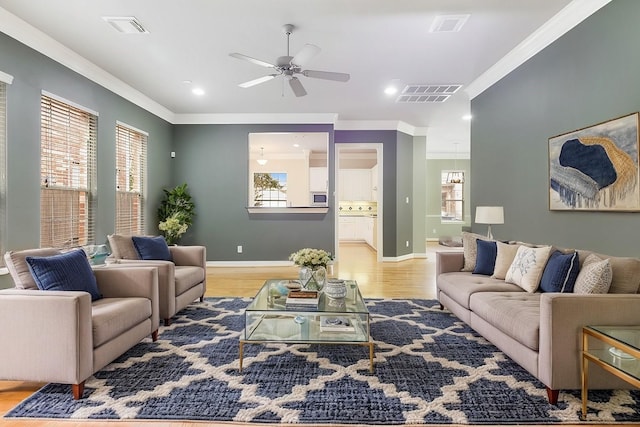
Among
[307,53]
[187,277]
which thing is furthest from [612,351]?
[187,277]

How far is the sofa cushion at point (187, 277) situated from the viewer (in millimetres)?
3500

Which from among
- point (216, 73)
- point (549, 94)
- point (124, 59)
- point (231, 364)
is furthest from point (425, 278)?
point (124, 59)

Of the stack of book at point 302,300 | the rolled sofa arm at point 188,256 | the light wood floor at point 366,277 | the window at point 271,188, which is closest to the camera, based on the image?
the stack of book at point 302,300

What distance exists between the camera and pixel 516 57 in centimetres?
383

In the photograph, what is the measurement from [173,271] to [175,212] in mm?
3088

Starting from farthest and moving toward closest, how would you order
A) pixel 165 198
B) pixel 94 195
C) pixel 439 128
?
pixel 439 128 → pixel 165 198 → pixel 94 195

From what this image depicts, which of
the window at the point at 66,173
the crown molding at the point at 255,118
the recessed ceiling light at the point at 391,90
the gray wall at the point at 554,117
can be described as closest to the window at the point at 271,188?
the crown molding at the point at 255,118

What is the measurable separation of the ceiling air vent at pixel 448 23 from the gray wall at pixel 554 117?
978 millimetres

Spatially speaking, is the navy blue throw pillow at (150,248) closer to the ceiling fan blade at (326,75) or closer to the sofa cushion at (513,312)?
the ceiling fan blade at (326,75)

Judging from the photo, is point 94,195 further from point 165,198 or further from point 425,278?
point 425,278

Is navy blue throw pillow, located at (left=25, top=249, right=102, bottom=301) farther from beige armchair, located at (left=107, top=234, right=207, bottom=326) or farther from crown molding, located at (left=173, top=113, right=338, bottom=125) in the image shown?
crown molding, located at (left=173, top=113, right=338, bottom=125)

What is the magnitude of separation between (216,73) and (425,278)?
4.43m

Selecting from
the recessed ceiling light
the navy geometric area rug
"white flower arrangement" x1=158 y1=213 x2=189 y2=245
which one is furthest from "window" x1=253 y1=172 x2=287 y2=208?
the navy geometric area rug

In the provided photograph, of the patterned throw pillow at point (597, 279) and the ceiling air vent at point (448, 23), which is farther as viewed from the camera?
the ceiling air vent at point (448, 23)
